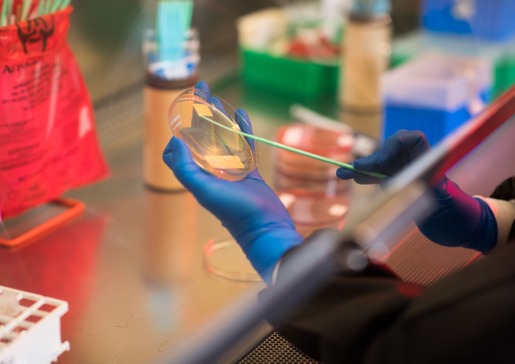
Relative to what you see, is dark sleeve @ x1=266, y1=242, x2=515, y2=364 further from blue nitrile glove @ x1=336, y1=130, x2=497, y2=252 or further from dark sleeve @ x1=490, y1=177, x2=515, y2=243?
dark sleeve @ x1=490, y1=177, x2=515, y2=243

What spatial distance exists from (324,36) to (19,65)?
121 cm

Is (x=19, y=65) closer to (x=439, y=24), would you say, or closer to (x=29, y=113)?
(x=29, y=113)

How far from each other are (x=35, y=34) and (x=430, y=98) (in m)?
0.96

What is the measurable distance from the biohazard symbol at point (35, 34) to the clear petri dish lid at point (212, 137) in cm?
32

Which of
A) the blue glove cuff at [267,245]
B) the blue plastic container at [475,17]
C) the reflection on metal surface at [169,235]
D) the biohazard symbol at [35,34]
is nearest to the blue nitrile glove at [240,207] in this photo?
the blue glove cuff at [267,245]

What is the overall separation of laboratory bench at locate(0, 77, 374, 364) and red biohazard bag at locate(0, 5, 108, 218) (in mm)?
71

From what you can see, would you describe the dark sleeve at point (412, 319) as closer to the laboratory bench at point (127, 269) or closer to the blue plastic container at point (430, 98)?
the laboratory bench at point (127, 269)

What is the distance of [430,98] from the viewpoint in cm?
148

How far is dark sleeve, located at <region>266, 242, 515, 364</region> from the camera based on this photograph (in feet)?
1.86

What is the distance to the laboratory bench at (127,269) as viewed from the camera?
88cm

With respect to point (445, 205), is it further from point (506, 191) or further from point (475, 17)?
point (475, 17)

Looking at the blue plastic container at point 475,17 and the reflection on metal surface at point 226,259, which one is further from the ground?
the blue plastic container at point 475,17

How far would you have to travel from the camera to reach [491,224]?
38.1 inches

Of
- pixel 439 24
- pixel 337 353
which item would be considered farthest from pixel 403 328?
pixel 439 24
